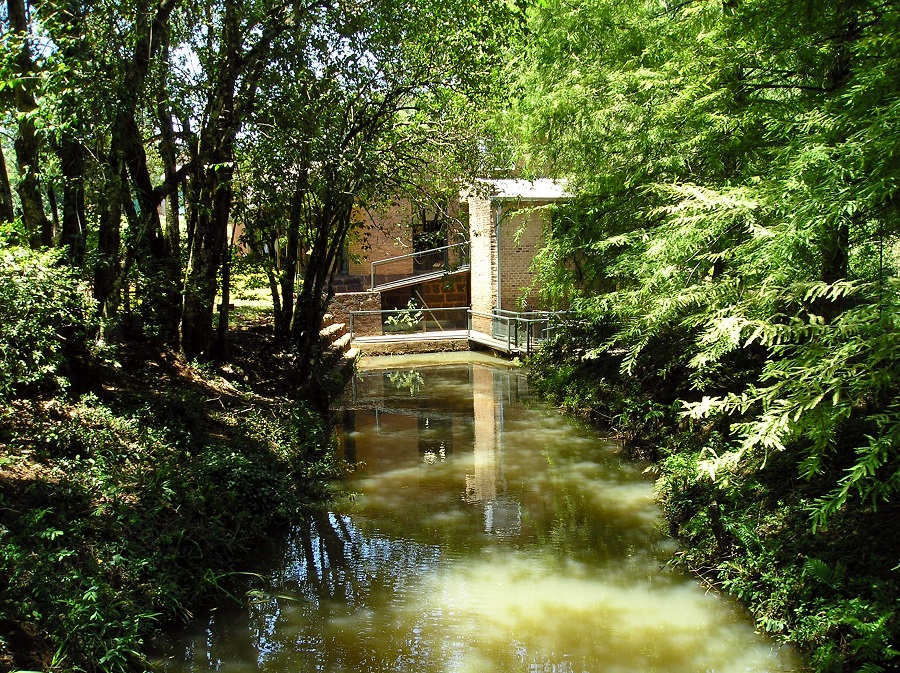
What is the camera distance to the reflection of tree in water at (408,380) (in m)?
15.6

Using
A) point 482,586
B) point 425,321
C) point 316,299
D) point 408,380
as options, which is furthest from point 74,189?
point 425,321

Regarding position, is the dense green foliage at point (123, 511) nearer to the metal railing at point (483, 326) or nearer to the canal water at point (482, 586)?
the canal water at point (482, 586)

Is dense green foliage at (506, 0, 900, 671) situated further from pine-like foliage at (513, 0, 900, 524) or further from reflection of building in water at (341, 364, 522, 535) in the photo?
reflection of building in water at (341, 364, 522, 535)

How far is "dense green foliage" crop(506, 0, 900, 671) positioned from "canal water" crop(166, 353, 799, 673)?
508 millimetres

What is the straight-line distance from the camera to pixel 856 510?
568cm

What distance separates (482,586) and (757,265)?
3706 millimetres

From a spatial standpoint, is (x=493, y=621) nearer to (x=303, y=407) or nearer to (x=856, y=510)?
(x=856, y=510)

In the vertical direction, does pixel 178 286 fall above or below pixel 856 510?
above

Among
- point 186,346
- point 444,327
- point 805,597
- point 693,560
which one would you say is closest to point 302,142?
point 186,346

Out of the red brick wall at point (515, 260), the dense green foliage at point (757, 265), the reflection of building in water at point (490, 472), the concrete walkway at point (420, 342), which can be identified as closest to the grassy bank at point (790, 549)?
the dense green foliage at point (757, 265)

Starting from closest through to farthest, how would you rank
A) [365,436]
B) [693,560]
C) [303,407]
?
1. [693,560]
2. [303,407]
3. [365,436]

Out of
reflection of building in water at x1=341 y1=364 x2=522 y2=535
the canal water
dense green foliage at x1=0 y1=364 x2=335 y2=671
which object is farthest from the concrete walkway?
dense green foliage at x1=0 y1=364 x2=335 y2=671

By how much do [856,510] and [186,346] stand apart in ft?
26.4

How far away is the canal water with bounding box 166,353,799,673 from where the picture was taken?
4949 millimetres
